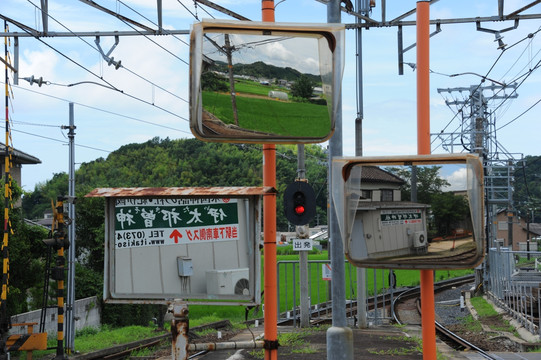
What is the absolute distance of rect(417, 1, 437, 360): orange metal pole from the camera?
13.9 ft

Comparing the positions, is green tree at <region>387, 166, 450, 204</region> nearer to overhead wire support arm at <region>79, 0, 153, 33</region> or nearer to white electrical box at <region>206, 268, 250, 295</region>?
white electrical box at <region>206, 268, 250, 295</region>

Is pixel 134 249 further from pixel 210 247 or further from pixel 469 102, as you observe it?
pixel 469 102

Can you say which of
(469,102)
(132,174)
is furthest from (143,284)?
(132,174)

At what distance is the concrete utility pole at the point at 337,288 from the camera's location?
519 centimetres

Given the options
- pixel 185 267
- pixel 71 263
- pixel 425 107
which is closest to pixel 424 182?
pixel 425 107

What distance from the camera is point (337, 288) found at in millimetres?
5438

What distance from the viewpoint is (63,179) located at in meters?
52.9

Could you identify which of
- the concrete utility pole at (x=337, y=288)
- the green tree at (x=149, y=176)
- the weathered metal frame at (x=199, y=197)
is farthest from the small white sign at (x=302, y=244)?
the concrete utility pole at (x=337, y=288)

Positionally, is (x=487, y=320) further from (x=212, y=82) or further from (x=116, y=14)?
(x=212, y=82)

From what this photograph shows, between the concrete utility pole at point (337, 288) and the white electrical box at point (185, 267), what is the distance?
117 cm

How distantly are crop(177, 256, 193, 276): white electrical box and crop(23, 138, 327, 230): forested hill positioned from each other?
84.0 ft

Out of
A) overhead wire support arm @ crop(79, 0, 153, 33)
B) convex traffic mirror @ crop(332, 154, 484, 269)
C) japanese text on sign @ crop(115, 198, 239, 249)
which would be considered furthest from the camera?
overhead wire support arm @ crop(79, 0, 153, 33)

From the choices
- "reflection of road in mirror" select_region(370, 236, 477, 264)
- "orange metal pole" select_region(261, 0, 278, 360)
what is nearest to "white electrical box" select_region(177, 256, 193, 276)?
"orange metal pole" select_region(261, 0, 278, 360)

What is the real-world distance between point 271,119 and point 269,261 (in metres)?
2.39
